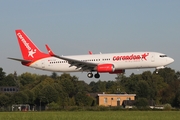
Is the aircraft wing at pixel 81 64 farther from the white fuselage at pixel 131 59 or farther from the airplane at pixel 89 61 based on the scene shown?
the white fuselage at pixel 131 59

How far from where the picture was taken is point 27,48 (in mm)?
83562

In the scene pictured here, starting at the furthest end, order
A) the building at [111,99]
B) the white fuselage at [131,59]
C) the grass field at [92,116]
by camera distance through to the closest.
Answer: the building at [111,99] → the white fuselage at [131,59] → the grass field at [92,116]

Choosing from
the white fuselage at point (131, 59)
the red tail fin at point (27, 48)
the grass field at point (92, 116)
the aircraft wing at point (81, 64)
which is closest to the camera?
the grass field at point (92, 116)

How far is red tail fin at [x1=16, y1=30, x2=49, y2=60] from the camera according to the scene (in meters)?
81.8

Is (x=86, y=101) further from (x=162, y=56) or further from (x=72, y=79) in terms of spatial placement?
(x=162, y=56)

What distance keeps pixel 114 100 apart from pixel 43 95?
20.8 metres

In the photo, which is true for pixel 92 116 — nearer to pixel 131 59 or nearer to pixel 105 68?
pixel 131 59

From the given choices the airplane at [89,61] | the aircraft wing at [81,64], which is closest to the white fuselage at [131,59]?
the airplane at [89,61]

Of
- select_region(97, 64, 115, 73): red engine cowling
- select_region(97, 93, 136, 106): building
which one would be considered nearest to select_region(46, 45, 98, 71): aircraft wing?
select_region(97, 64, 115, 73): red engine cowling

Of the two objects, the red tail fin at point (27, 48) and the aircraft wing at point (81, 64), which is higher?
the red tail fin at point (27, 48)

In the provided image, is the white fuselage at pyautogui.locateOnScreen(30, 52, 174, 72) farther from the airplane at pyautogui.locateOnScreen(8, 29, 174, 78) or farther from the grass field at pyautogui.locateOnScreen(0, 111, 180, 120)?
the grass field at pyautogui.locateOnScreen(0, 111, 180, 120)

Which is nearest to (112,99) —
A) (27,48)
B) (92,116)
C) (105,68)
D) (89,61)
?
(27,48)

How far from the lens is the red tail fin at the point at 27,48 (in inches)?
3219

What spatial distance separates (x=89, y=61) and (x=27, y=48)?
1168 cm
